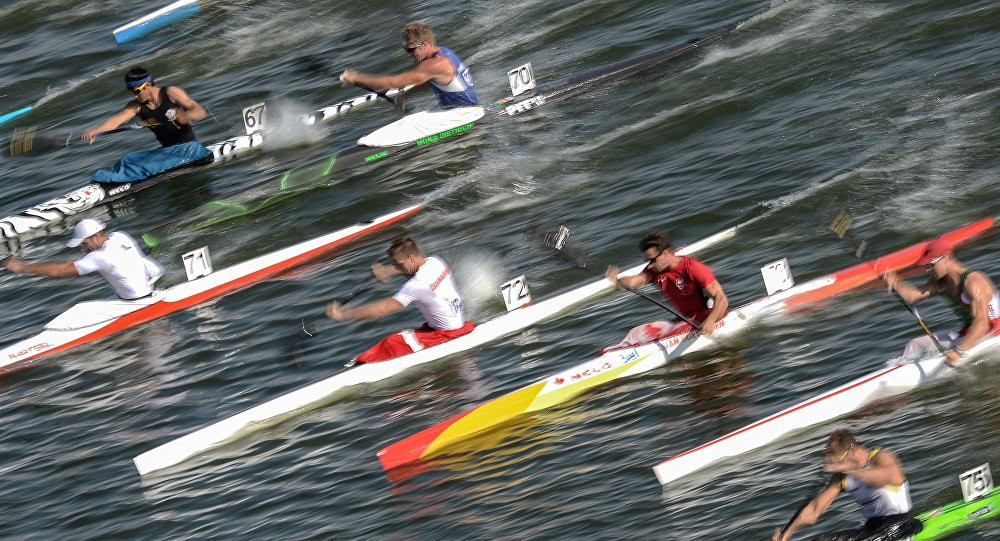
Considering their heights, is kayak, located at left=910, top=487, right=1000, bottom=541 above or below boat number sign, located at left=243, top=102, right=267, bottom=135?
below

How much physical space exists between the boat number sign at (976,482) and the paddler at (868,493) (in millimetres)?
317

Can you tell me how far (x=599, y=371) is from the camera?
33.8 feet

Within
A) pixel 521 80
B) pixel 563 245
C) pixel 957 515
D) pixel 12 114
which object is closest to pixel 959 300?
pixel 957 515

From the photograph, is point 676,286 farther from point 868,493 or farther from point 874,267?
point 868,493

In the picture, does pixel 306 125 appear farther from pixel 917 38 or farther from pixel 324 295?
pixel 917 38

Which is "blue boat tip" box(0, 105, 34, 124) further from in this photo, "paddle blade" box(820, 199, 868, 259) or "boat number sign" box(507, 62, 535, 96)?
"paddle blade" box(820, 199, 868, 259)

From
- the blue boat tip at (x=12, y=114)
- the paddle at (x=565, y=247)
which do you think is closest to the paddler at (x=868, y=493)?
the paddle at (x=565, y=247)

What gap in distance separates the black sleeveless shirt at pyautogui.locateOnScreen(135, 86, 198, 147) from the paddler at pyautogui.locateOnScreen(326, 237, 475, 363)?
5.96m

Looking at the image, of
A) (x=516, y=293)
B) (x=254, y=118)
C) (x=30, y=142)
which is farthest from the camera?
(x=254, y=118)

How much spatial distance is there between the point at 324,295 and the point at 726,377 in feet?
16.3

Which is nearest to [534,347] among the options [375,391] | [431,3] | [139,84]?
[375,391]

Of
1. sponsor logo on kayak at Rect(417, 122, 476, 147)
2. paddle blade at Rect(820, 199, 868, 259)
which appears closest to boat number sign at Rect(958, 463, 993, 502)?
paddle blade at Rect(820, 199, 868, 259)

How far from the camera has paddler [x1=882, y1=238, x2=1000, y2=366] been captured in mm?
8781

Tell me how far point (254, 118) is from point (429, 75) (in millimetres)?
3321
